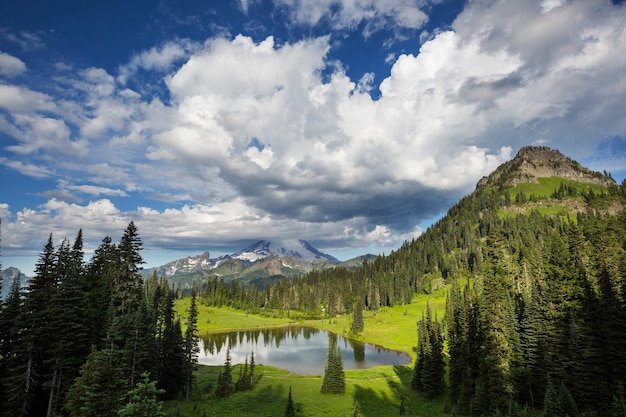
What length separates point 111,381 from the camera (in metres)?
24.1

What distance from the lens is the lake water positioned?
10100 centimetres

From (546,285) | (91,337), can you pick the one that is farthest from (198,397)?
(546,285)

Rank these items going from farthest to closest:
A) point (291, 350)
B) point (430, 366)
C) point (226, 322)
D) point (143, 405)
A: point (226, 322), point (291, 350), point (430, 366), point (143, 405)

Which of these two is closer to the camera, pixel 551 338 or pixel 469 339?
pixel 551 338

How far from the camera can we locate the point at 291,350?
12244 cm

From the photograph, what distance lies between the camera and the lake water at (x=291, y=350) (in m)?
101

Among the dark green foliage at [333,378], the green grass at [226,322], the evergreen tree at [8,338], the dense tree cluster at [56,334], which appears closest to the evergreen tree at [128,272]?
the dense tree cluster at [56,334]

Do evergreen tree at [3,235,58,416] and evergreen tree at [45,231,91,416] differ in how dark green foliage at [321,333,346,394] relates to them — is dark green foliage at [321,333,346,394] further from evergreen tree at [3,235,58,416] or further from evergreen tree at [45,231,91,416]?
evergreen tree at [3,235,58,416]

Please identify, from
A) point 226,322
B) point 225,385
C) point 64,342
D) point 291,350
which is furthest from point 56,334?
point 226,322

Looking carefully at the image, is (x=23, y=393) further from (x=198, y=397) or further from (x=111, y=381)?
(x=198, y=397)

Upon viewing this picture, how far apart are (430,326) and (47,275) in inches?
2764

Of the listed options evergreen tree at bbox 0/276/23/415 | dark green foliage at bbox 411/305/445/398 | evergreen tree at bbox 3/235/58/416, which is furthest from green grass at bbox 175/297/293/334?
evergreen tree at bbox 3/235/58/416

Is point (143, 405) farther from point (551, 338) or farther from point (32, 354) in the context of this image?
point (551, 338)

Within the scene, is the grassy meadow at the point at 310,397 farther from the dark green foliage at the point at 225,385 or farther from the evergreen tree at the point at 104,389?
the evergreen tree at the point at 104,389
